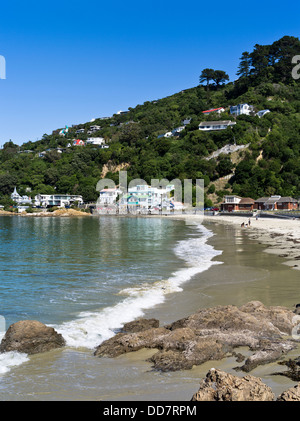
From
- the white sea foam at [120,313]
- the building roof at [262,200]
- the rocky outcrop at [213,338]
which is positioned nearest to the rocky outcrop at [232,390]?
the rocky outcrop at [213,338]

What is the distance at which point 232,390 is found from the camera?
4578 mm

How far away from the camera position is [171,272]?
15.8m

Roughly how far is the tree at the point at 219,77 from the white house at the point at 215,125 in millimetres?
52655

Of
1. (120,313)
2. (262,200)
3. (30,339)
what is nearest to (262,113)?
(262,200)

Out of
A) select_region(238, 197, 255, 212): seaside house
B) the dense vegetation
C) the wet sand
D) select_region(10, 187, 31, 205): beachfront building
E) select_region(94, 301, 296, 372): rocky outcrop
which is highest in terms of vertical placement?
the dense vegetation

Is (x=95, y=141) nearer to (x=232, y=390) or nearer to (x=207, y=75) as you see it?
(x=207, y=75)

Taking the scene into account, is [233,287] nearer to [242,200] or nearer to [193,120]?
[242,200]

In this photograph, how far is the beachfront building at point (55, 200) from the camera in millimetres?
108100

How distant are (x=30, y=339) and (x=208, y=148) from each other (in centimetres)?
9401

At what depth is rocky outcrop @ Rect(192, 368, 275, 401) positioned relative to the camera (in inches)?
179

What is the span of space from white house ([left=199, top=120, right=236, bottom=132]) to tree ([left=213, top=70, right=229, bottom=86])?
5265 cm
